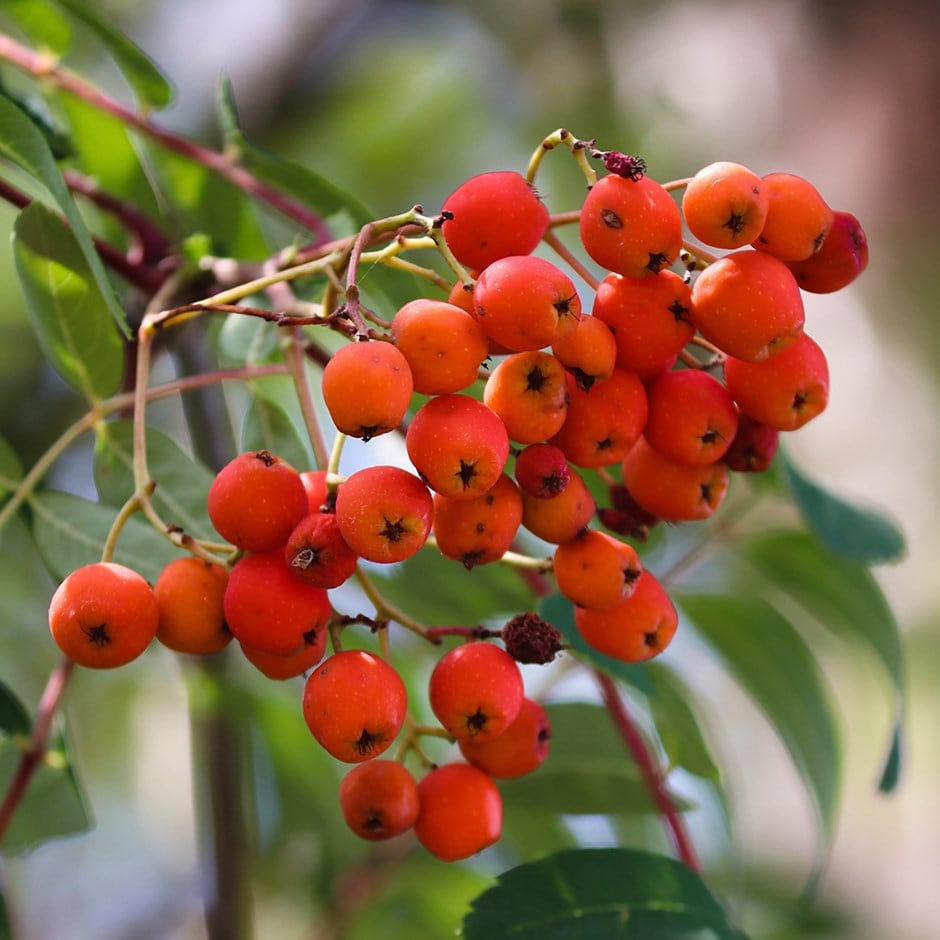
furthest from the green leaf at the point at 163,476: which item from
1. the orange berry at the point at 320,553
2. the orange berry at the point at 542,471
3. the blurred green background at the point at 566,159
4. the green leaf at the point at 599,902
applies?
the blurred green background at the point at 566,159

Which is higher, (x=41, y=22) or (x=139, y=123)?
(x=41, y=22)

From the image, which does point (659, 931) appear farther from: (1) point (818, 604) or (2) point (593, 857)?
(1) point (818, 604)

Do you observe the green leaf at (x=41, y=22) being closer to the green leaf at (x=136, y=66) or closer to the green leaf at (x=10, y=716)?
the green leaf at (x=136, y=66)

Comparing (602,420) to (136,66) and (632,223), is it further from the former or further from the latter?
(136,66)

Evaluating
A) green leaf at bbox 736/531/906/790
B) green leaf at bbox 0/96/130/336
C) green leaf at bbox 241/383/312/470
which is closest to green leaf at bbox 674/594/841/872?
green leaf at bbox 736/531/906/790

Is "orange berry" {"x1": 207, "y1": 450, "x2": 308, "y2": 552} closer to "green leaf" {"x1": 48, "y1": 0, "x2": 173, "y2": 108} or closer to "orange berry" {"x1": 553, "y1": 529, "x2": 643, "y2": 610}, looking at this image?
"orange berry" {"x1": 553, "y1": 529, "x2": 643, "y2": 610}

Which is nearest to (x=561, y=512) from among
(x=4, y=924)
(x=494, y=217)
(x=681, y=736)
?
(x=494, y=217)

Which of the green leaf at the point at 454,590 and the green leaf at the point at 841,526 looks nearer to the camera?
the green leaf at the point at 841,526

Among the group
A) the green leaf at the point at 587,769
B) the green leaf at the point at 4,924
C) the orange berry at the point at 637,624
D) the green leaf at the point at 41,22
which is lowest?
the green leaf at the point at 4,924
